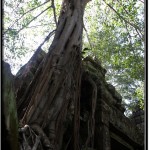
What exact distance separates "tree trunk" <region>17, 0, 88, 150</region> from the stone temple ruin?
33 centimetres

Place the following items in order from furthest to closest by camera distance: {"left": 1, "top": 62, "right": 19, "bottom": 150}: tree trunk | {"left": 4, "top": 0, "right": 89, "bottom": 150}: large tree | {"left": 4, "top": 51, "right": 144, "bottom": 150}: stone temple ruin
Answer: {"left": 4, "top": 51, "right": 144, "bottom": 150}: stone temple ruin, {"left": 4, "top": 0, "right": 89, "bottom": 150}: large tree, {"left": 1, "top": 62, "right": 19, "bottom": 150}: tree trunk

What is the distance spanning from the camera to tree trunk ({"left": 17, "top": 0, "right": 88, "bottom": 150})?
321cm

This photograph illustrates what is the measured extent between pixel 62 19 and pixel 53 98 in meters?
1.58

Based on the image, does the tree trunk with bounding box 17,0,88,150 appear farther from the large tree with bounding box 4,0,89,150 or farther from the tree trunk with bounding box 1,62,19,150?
the tree trunk with bounding box 1,62,19,150

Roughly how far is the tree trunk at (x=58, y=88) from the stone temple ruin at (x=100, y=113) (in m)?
0.33

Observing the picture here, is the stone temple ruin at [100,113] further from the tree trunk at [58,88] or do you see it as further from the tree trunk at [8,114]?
the tree trunk at [8,114]

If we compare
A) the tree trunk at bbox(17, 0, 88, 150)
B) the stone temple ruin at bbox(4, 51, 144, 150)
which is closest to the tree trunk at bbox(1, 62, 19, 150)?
the tree trunk at bbox(17, 0, 88, 150)

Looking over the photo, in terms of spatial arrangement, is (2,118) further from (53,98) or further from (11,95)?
(53,98)

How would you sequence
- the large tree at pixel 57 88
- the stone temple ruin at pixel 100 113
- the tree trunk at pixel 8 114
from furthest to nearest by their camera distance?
the stone temple ruin at pixel 100 113 < the large tree at pixel 57 88 < the tree trunk at pixel 8 114

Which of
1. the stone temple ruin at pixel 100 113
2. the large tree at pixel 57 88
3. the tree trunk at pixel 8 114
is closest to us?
the tree trunk at pixel 8 114

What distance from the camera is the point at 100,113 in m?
4.76

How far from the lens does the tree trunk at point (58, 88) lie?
321 centimetres

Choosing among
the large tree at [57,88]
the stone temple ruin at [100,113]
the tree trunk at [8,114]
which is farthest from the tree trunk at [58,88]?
the tree trunk at [8,114]

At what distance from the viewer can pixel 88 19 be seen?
895 cm
